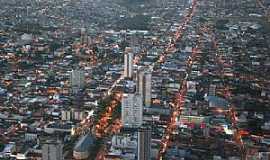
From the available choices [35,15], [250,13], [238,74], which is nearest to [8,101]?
[238,74]

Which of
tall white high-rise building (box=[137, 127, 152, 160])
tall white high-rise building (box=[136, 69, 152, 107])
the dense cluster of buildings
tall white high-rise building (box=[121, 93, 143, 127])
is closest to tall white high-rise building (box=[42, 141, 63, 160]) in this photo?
the dense cluster of buildings

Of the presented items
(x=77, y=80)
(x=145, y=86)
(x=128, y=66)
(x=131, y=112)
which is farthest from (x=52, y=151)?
(x=128, y=66)

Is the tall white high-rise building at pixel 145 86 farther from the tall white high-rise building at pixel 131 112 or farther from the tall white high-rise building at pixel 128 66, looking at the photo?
the tall white high-rise building at pixel 128 66

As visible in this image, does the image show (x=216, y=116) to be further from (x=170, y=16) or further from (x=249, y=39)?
(x=170, y=16)

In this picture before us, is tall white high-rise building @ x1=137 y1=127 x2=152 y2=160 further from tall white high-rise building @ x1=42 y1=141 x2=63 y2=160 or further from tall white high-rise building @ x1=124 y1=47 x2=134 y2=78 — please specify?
tall white high-rise building @ x1=124 y1=47 x2=134 y2=78

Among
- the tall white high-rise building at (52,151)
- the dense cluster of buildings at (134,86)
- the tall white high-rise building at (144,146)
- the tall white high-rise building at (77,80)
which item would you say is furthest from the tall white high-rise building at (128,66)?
the tall white high-rise building at (52,151)
